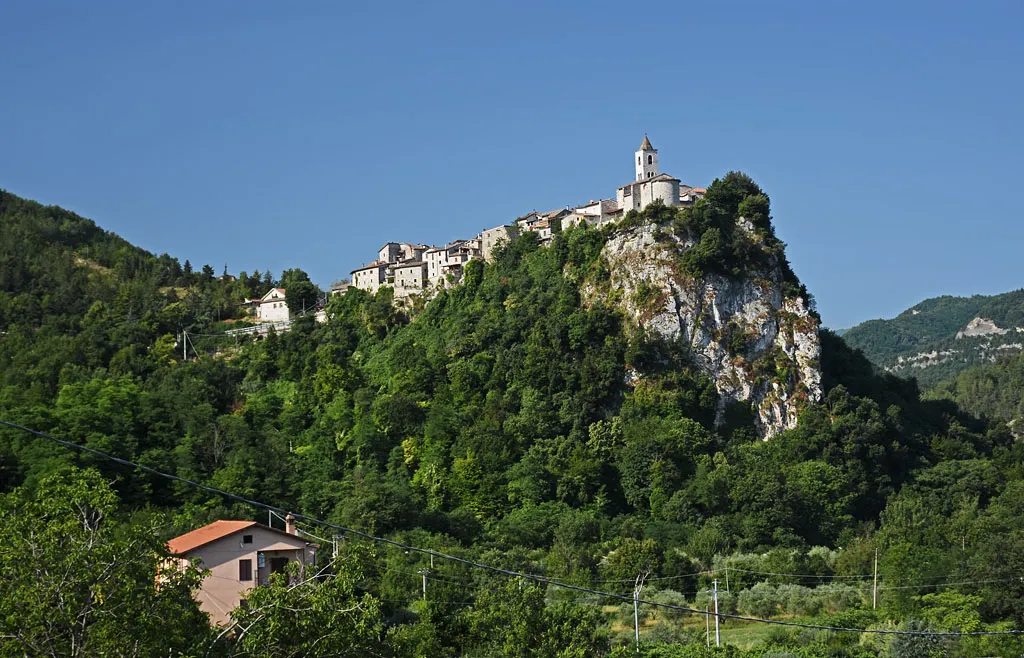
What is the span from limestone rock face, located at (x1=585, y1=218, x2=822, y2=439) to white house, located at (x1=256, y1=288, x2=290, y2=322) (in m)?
34.0

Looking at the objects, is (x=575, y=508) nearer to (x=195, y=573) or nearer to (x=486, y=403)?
(x=486, y=403)

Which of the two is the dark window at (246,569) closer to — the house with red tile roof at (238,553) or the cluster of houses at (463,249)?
the house with red tile roof at (238,553)

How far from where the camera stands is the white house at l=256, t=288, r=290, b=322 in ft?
371

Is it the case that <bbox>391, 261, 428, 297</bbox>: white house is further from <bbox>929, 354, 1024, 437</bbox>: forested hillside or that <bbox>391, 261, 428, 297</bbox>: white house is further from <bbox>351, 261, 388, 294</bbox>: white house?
<bbox>929, 354, 1024, 437</bbox>: forested hillside

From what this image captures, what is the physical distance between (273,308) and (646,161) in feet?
115

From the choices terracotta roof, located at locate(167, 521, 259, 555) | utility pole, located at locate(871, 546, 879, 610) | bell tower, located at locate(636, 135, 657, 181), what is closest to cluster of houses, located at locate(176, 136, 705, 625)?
bell tower, located at locate(636, 135, 657, 181)

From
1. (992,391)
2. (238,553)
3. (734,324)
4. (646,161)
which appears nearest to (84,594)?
(238,553)

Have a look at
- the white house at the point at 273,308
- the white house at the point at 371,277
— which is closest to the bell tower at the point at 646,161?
the white house at the point at 371,277

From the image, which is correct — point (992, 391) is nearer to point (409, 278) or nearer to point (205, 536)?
point (409, 278)

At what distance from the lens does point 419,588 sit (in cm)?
5962

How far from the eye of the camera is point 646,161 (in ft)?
333

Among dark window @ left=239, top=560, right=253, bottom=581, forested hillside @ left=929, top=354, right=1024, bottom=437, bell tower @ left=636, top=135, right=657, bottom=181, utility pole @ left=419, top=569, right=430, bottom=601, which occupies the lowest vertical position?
utility pole @ left=419, top=569, right=430, bottom=601

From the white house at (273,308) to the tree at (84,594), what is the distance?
292ft

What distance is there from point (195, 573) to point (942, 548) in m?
53.6
